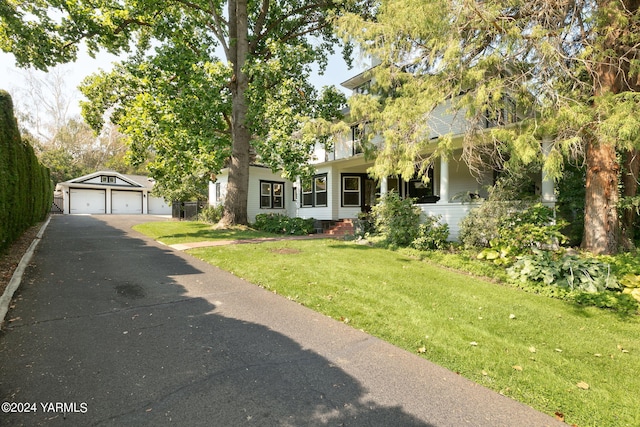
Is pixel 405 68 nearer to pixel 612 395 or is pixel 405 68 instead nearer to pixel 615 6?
pixel 615 6

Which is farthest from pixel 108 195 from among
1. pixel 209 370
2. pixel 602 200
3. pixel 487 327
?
pixel 602 200

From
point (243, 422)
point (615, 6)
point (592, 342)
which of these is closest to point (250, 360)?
point (243, 422)

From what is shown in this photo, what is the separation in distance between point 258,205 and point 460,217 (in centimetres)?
1300

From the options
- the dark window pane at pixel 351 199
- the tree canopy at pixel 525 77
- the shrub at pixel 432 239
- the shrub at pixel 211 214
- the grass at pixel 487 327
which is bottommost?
the grass at pixel 487 327

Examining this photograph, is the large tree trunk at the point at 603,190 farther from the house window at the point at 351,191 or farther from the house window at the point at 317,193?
the house window at the point at 317,193

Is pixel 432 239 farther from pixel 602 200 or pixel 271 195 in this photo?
pixel 271 195

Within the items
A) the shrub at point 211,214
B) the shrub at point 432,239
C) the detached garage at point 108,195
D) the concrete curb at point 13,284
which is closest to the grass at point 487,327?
the shrub at point 432,239

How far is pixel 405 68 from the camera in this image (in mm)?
8070

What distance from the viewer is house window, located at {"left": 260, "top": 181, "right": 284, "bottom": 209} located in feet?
67.2

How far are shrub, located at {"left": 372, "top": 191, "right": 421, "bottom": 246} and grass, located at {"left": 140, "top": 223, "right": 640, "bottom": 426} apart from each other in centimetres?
243

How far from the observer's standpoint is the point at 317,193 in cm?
1778

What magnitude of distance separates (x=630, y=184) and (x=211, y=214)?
18.9 m

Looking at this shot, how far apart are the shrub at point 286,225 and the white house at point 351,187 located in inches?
56.3

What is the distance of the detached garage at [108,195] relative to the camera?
32188 mm
